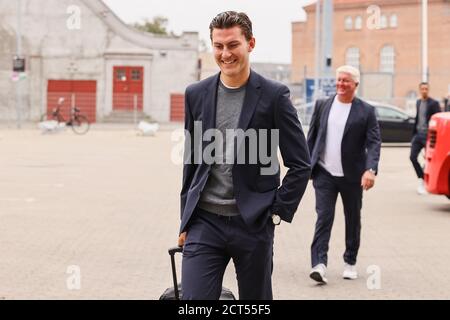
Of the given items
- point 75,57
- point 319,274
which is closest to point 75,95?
point 75,57

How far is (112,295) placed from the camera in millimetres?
6914

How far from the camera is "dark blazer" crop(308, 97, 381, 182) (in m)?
7.75

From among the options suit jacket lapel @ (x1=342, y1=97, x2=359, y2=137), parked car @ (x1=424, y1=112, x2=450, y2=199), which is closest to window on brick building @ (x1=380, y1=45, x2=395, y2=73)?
parked car @ (x1=424, y1=112, x2=450, y2=199)

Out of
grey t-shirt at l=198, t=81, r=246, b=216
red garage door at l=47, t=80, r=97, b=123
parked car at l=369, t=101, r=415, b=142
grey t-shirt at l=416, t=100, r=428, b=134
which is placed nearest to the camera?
grey t-shirt at l=198, t=81, r=246, b=216

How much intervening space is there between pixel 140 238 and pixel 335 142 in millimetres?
2962

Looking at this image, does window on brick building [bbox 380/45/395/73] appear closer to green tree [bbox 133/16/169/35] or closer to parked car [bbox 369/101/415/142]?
green tree [bbox 133/16/169/35]

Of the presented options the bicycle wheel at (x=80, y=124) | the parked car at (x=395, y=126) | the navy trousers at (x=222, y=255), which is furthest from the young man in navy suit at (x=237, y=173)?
the bicycle wheel at (x=80, y=124)

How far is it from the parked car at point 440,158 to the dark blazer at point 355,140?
509cm

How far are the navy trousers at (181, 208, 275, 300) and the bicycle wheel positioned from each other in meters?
32.5

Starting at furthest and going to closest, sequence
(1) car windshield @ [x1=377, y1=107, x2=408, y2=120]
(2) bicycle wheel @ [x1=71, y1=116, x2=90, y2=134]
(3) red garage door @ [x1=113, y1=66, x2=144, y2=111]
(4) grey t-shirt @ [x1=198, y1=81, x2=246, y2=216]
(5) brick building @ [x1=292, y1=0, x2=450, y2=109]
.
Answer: (5) brick building @ [x1=292, y1=0, x2=450, y2=109] < (3) red garage door @ [x1=113, y1=66, x2=144, y2=111] < (2) bicycle wheel @ [x1=71, y1=116, x2=90, y2=134] < (1) car windshield @ [x1=377, y1=107, x2=408, y2=120] < (4) grey t-shirt @ [x1=198, y1=81, x2=246, y2=216]

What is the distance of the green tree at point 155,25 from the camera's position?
286ft
